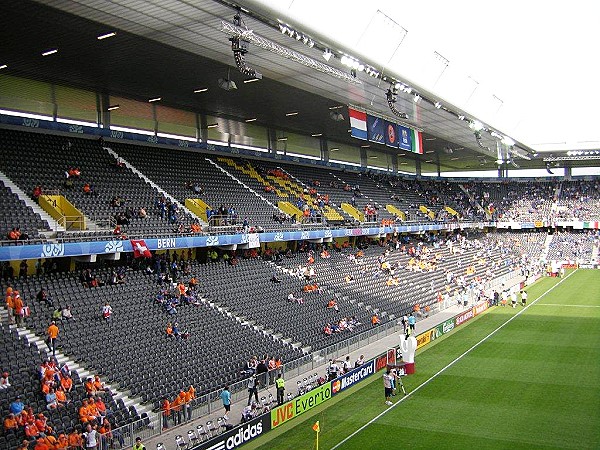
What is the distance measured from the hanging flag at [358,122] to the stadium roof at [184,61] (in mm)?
1705

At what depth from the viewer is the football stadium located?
62.0 ft

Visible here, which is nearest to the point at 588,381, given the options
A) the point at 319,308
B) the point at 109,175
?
the point at 319,308

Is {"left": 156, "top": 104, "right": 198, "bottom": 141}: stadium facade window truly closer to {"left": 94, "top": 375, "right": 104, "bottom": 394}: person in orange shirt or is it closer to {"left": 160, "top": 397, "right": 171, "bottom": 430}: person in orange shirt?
{"left": 94, "top": 375, "right": 104, "bottom": 394}: person in orange shirt

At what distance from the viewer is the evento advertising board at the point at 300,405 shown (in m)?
19.4

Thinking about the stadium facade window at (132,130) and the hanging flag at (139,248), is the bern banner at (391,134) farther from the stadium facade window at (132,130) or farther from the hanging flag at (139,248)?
the stadium facade window at (132,130)

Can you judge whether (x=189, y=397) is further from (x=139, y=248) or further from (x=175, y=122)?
(x=175, y=122)

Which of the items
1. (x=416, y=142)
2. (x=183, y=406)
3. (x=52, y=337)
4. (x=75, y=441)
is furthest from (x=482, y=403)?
(x=416, y=142)

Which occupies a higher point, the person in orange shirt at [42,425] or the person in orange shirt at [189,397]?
the person in orange shirt at [42,425]

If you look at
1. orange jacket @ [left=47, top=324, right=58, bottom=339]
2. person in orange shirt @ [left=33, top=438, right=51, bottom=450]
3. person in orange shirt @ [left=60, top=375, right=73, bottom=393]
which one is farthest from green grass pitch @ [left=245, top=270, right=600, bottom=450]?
orange jacket @ [left=47, top=324, right=58, bottom=339]

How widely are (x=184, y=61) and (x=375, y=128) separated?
34.2 ft

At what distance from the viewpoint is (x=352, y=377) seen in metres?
24.1

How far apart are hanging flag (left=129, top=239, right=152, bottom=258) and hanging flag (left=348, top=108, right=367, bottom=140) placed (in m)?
11.2

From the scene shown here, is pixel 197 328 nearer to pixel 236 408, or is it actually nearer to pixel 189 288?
pixel 189 288

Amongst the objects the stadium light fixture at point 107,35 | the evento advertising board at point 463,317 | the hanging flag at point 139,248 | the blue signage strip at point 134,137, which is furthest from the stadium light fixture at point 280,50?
the evento advertising board at point 463,317
